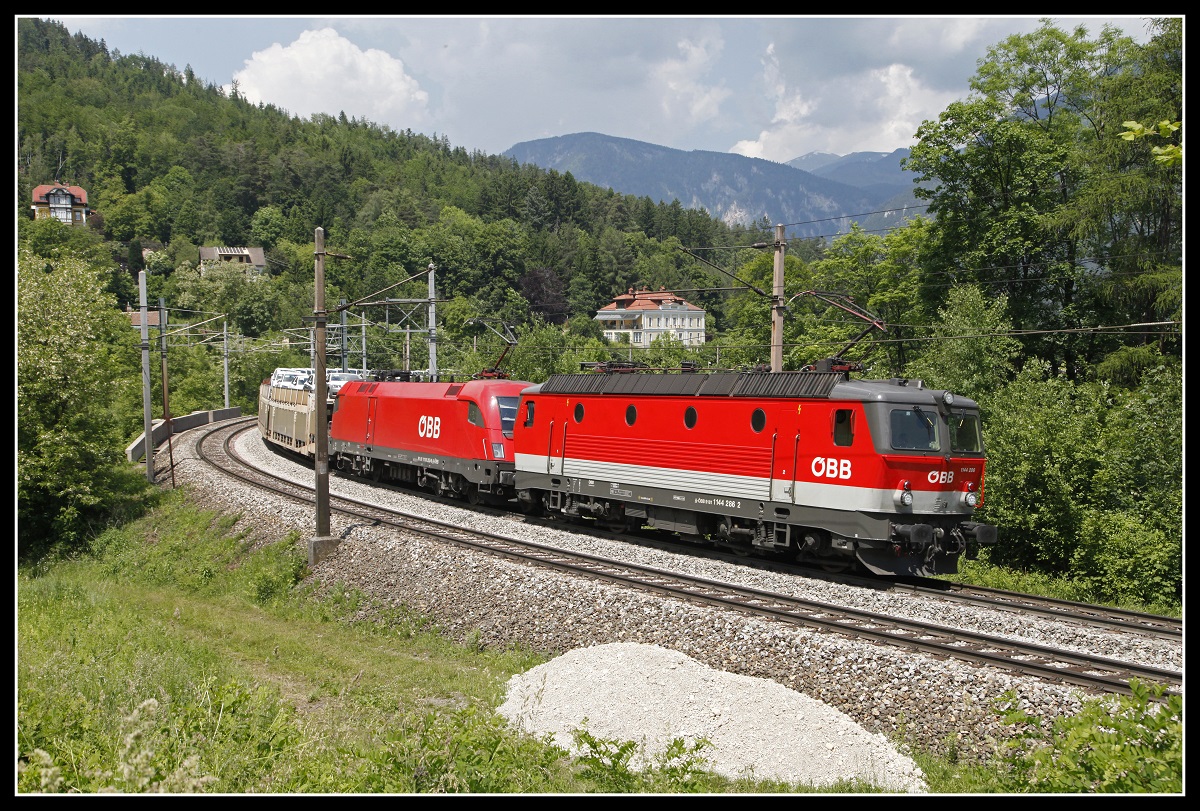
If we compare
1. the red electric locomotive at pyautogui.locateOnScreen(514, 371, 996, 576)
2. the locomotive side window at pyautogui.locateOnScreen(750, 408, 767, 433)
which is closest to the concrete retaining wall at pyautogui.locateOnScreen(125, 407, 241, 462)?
the red electric locomotive at pyautogui.locateOnScreen(514, 371, 996, 576)

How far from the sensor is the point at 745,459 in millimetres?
16906

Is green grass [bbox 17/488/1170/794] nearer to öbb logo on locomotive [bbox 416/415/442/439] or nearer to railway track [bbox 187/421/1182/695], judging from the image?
railway track [bbox 187/421/1182/695]

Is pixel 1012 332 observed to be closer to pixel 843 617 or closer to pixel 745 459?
pixel 745 459

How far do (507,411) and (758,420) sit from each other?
9323mm

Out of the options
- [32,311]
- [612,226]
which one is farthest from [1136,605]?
[612,226]

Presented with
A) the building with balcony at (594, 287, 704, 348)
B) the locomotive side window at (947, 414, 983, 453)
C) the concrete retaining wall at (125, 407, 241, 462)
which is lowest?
the concrete retaining wall at (125, 407, 241, 462)

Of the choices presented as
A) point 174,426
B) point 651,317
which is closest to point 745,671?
point 174,426

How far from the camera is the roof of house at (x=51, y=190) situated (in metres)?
136

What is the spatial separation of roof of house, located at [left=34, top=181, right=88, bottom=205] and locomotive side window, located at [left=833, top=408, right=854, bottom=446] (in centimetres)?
15464

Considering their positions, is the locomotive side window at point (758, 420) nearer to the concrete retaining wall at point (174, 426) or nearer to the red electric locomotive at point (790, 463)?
the red electric locomotive at point (790, 463)

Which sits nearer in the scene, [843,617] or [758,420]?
[843,617]

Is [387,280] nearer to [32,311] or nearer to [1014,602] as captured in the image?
[32,311]

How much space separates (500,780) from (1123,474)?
751 inches

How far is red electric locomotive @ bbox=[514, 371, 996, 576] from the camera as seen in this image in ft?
48.8
